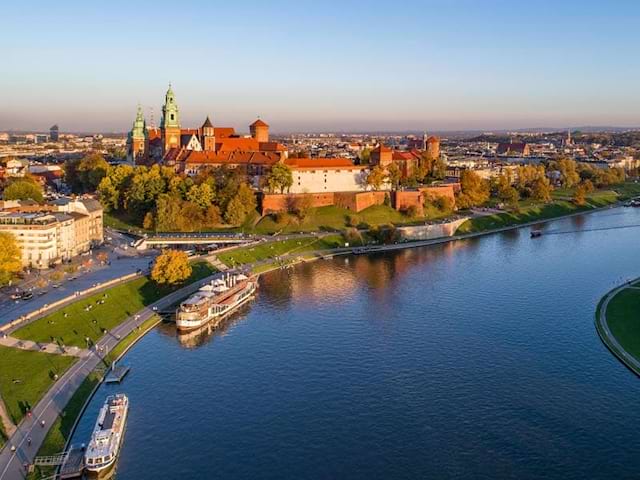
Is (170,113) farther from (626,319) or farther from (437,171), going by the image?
(626,319)

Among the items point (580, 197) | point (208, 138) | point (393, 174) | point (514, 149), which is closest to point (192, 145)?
point (208, 138)

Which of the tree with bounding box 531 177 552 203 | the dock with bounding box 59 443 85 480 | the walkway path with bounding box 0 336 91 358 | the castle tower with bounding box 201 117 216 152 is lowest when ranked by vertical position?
the dock with bounding box 59 443 85 480

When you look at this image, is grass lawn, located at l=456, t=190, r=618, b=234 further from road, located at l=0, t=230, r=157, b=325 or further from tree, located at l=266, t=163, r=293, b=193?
road, located at l=0, t=230, r=157, b=325

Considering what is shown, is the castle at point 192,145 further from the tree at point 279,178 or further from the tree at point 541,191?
the tree at point 541,191

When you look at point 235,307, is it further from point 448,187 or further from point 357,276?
point 448,187

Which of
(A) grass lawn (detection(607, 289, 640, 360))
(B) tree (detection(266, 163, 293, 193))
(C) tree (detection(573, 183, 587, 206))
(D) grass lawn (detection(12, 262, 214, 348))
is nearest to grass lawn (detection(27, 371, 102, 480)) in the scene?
(D) grass lawn (detection(12, 262, 214, 348))
